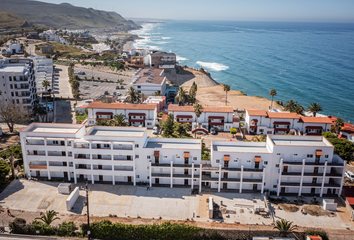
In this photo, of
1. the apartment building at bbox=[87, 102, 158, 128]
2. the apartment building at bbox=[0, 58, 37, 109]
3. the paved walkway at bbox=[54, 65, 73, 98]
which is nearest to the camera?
the apartment building at bbox=[0, 58, 37, 109]

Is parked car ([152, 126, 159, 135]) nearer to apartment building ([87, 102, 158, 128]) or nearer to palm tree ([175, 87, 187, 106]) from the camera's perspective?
apartment building ([87, 102, 158, 128])

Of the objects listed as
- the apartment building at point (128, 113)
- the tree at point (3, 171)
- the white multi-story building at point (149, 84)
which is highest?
the white multi-story building at point (149, 84)

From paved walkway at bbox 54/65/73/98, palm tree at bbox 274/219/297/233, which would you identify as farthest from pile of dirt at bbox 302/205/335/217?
paved walkway at bbox 54/65/73/98

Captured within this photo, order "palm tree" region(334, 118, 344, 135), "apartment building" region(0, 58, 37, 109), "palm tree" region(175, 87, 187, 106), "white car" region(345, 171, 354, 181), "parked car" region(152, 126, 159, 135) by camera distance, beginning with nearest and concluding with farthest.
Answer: "white car" region(345, 171, 354, 181), "palm tree" region(334, 118, 344, 135), "parked car" region(152, 126, 159, 135), "apartment building" region(0, 58, 37, 109), "palm tree" region(175, 87, 187, 106)

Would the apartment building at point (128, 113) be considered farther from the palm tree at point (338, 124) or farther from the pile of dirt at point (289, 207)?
the palm tree at point (338, 124)

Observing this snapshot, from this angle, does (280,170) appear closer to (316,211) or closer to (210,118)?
(316,211)

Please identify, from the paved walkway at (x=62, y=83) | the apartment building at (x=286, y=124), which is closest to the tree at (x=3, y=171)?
the apartment building at (x=286, y=124)
